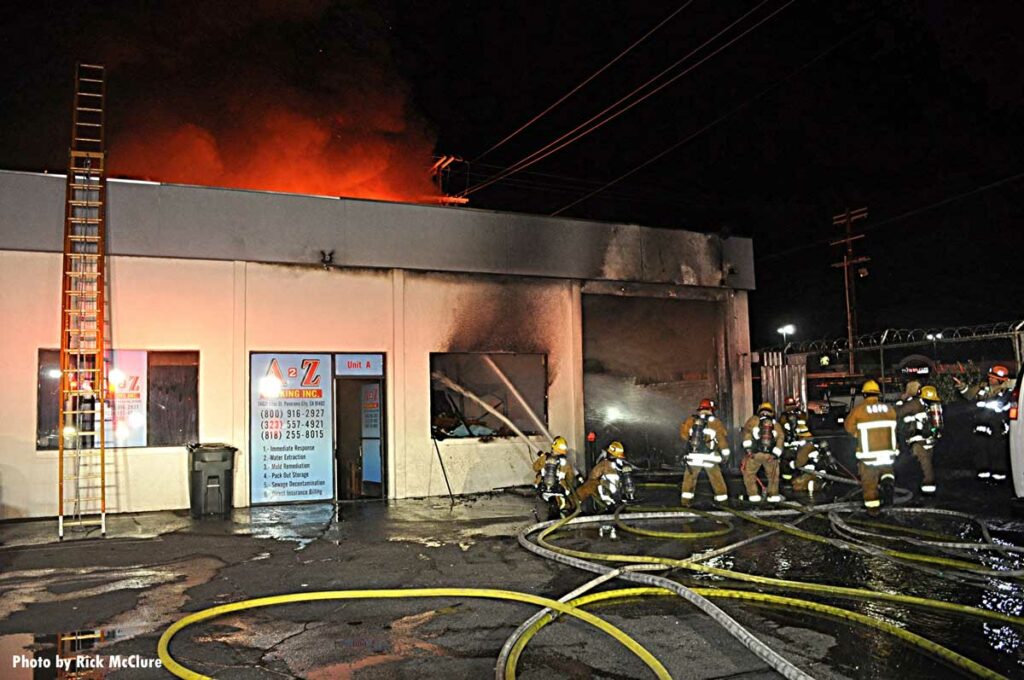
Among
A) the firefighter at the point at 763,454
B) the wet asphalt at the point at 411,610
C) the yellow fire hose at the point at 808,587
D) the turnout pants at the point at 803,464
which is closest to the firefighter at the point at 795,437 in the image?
the turnout pants at the point at 803,464

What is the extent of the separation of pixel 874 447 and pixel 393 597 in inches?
254

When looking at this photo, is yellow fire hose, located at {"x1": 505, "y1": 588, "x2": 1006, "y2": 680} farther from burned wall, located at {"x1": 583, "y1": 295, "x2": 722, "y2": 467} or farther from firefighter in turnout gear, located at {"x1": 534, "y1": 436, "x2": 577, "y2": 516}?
burned wall, located at {"x1": 583, "y1": 295, "x2": 722, "y2": 467}

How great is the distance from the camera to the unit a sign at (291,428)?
11211 mm

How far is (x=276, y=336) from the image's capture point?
1138 centimetres

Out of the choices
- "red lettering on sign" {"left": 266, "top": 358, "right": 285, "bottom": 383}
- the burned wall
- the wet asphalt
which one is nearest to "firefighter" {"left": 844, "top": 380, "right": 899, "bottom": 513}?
the wet asphalt

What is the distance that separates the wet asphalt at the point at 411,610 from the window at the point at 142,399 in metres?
1.73

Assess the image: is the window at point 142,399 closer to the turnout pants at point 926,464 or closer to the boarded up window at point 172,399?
the boarded up window at point 172,399

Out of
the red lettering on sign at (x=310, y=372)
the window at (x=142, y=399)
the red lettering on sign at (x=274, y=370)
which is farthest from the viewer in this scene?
the red lettering on sign at (x=310, y=372)

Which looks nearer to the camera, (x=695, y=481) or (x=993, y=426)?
(x=695, y=481)

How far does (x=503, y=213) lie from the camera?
13.0m

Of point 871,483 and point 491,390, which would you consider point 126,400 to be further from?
point 871,483

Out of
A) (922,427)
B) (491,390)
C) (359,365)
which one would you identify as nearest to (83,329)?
(359,365)

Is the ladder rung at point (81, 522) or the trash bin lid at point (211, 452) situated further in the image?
the trash bin lid at point (211, 452)

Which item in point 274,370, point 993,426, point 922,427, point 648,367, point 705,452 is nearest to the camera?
point 705,452
